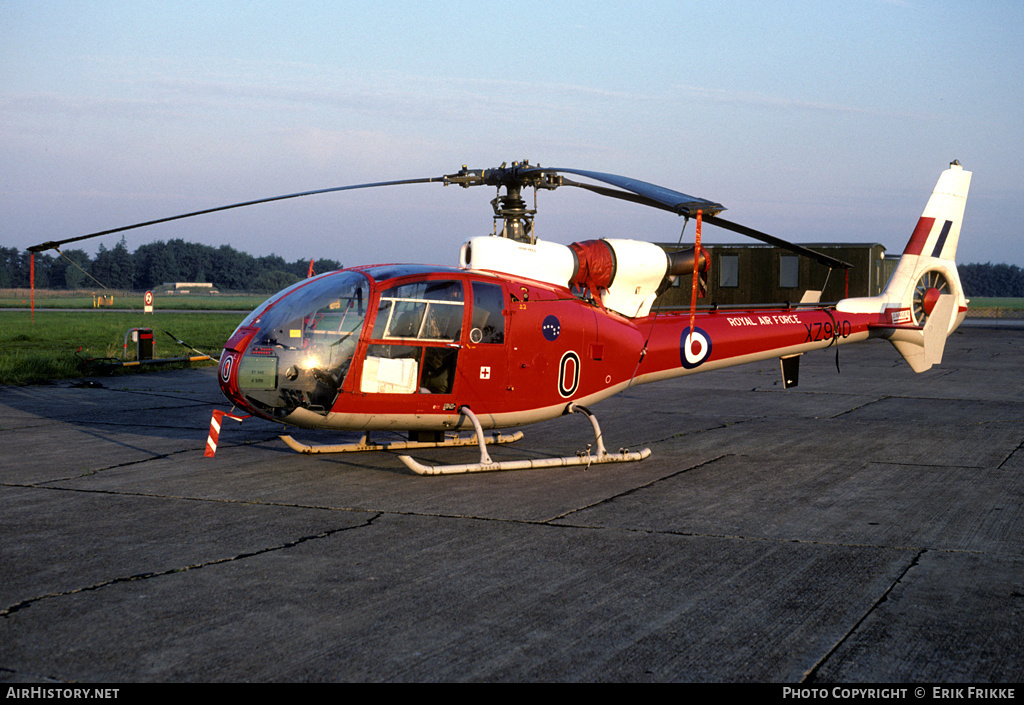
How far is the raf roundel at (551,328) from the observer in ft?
32.9

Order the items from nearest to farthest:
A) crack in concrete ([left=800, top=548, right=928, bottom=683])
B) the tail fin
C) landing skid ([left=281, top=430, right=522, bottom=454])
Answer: crack in concrete ([left=800, top=548, right=928, bottom=683]), landing skid ([left=281, top=430, right=522, bottom=454]), the tail fin

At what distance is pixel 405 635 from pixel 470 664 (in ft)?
1.76

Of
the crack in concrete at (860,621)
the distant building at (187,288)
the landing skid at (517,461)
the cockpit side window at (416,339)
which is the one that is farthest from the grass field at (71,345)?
the distant building at (187,288)

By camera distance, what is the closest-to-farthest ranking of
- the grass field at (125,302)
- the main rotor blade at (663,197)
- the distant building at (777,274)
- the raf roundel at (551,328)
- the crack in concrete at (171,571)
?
the crack in concrete at (171,571)
the main rotor blade at (663,197)
the raf roundel at (551,328)
the distant building at (777,274)
the grass field at (125,302)

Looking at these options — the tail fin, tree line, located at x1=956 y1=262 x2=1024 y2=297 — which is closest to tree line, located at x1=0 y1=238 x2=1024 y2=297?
the tail fin

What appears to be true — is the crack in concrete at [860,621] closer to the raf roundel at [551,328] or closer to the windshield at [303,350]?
the raf roundel at [551,328]

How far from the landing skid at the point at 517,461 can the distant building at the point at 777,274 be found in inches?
965

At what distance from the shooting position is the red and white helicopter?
28.8 feet

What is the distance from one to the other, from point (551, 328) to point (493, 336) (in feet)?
2.64

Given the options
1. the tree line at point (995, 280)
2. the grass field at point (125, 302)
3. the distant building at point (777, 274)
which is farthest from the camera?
the tree line at point (995, 280)

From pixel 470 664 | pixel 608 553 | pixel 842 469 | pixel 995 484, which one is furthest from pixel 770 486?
pixel 470 664

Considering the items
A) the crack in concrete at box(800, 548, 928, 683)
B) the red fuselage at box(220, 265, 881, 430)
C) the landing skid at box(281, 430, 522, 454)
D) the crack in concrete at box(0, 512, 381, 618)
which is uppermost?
the red fuselage at box(220, 265, 881, 430)

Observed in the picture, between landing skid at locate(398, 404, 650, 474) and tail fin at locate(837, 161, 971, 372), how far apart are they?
5.35 meters

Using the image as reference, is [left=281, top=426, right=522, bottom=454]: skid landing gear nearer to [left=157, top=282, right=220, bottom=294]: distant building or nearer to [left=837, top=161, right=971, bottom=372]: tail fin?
[left=837, top=161, right=971, bottom=372]: tail fin
